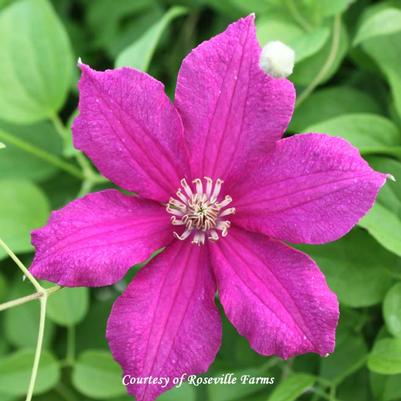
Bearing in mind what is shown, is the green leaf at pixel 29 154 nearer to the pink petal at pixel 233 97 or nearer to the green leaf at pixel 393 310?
the pink petal at pixel 233 97

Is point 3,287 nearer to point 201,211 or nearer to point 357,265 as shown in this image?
point 201,211

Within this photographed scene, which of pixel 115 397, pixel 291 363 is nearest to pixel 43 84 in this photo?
pixel 115 397

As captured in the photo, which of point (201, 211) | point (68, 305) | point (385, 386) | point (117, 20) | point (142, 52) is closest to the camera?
point (201, 211)

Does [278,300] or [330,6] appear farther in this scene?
[330,6]

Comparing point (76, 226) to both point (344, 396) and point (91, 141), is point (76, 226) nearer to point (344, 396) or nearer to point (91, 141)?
point (91, 141)

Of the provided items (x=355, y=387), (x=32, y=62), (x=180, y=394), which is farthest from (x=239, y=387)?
(x=32, y=62)

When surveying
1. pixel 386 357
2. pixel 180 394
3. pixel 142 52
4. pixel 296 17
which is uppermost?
pixel 296 17

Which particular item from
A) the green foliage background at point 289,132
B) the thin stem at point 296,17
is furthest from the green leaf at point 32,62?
the thin stem at point 296,17
